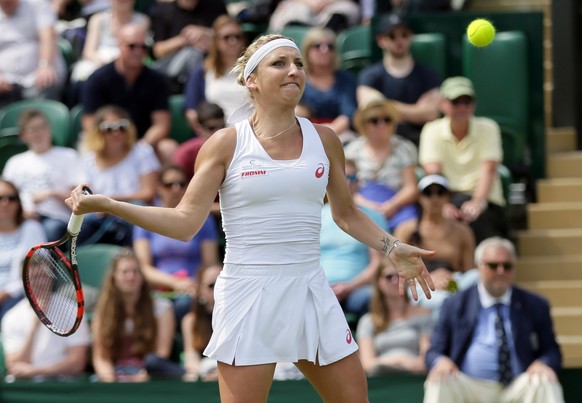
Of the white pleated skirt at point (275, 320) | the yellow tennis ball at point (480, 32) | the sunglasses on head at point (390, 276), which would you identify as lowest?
the sunglasses on head at point (390, 276)

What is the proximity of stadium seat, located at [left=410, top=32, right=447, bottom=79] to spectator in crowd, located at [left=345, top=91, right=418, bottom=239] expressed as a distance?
1.17 m

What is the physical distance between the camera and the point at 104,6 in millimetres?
11477

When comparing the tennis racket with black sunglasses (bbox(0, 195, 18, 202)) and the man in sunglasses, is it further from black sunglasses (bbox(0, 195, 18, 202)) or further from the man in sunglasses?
black sunglasses (bbox(0, 195, 18, 202))

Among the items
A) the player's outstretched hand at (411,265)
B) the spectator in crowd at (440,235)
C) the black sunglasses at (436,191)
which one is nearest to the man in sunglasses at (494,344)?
the spectator in crowd at (440,235)

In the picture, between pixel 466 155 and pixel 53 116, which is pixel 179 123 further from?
pixel 466 155

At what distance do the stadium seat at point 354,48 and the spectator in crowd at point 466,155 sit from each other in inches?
49.2

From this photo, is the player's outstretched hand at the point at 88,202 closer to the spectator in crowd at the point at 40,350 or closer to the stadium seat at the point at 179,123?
the spectator in crowd at the point at 40,350

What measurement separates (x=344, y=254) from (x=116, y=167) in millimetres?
1865

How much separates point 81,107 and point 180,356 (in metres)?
2.74

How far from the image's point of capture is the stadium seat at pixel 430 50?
10031 millimetres

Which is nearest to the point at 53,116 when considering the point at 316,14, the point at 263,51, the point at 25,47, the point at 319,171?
the point at 25,47

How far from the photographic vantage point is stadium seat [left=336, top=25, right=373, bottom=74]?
34.0ft

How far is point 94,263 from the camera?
8562 millimetres

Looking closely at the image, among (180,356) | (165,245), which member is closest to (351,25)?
(165,245)
